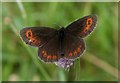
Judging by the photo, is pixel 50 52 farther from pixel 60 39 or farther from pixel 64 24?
pixel 64 24

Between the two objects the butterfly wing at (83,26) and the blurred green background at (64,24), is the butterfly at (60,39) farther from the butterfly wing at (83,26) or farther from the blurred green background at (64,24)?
the blurred green background at (64,24)

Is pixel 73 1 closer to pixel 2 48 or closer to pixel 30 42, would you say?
pixel 2 48

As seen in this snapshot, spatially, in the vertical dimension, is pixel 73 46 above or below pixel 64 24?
below

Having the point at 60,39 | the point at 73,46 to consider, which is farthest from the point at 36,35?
the point at 73,46

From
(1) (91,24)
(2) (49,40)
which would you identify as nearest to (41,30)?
(2) (49,40)

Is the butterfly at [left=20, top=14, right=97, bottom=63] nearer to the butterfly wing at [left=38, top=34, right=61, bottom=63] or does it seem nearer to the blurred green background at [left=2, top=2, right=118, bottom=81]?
the butterfly wing at [left=38, top=34, right=61, bottom=63]
